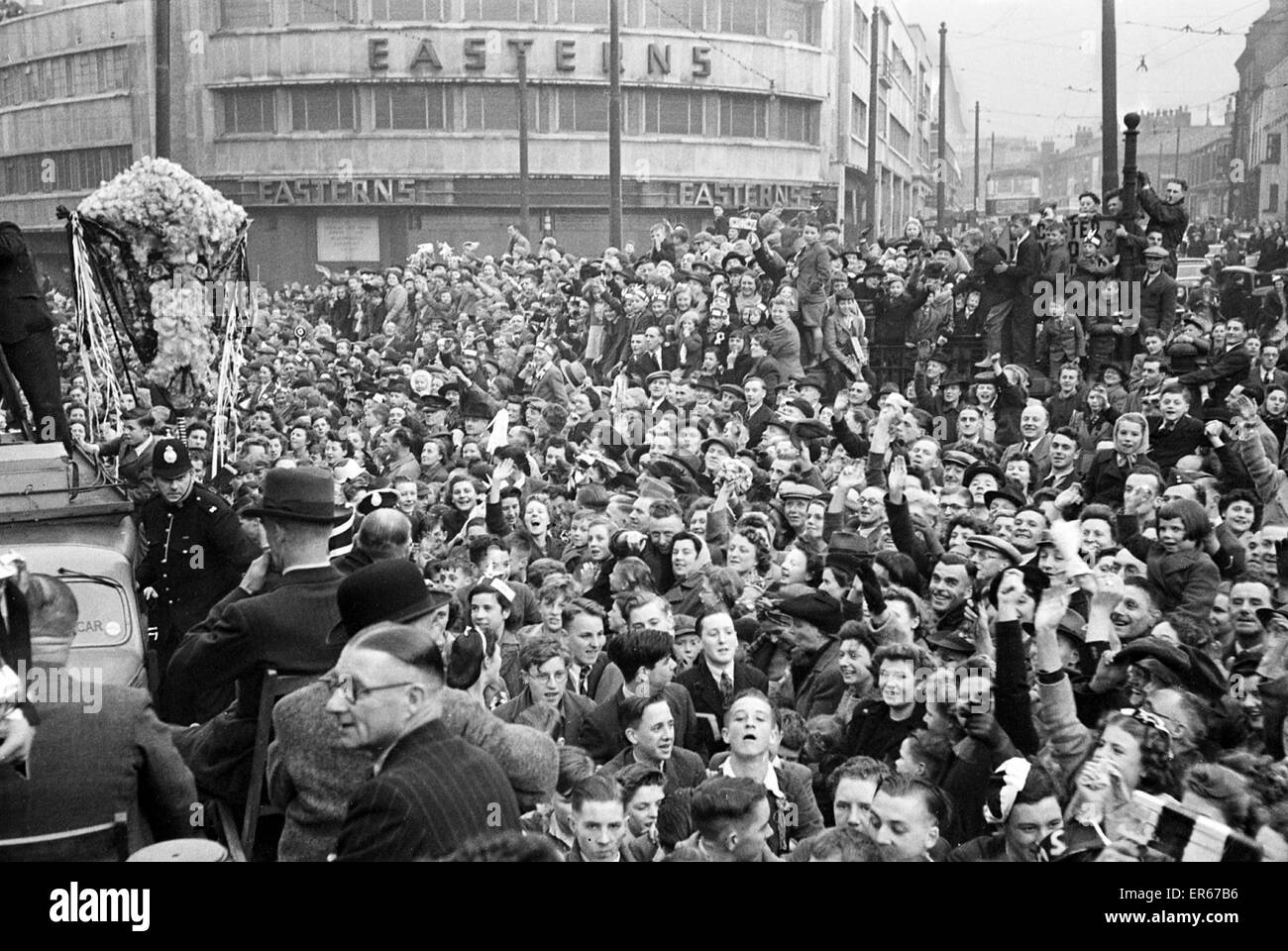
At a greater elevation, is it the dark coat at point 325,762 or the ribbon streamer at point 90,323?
the ribbon streamer at point 90,323

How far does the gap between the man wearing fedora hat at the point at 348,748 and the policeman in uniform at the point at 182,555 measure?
3090 mm

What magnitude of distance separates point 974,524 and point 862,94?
17.3 metres

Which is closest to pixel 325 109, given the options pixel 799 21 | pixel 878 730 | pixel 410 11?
pixel 410 11

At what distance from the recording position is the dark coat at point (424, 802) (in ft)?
11.3

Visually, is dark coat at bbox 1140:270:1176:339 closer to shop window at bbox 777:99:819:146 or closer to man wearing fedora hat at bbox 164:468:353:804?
man wearing fedora hat at bbox 164:468:353:804

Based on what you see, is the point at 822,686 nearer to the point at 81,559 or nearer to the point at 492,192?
the point at 81,559

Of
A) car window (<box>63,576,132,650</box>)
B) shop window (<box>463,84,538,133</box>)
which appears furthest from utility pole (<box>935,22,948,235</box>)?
car window (<box>63,576,132,650</box>)

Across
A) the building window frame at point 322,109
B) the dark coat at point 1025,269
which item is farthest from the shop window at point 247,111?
the dark coat at point 1025,269

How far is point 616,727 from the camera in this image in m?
5.66

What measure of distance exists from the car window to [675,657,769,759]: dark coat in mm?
2239

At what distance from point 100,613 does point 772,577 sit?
9.66 feet

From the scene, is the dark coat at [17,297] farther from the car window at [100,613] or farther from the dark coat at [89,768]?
the dark coat at [89,768]
